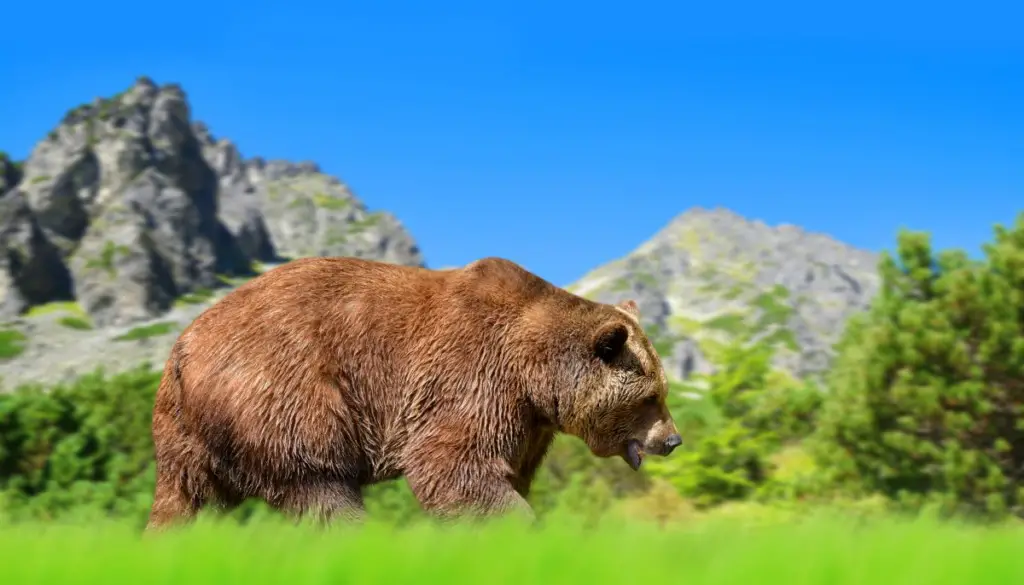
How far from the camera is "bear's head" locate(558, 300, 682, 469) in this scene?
682 centimetres

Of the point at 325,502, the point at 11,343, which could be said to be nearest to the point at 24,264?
the point at 11,343

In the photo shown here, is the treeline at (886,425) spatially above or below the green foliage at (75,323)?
below

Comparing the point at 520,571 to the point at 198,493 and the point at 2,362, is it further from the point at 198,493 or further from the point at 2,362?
the point at 2,362

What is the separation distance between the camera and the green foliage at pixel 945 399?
91.0ft

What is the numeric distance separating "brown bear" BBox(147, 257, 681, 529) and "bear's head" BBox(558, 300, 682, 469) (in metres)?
0.01

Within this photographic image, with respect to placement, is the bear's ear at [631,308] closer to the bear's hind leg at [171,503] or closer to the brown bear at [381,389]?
the brown bear at [381,389]

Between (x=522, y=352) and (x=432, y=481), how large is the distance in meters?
1.11

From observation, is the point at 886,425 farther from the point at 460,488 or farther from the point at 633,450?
the point at 460,488

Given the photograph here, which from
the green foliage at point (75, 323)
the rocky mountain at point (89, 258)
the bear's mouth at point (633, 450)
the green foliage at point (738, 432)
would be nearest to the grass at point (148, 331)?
the rocky mountain at point (89, 258)

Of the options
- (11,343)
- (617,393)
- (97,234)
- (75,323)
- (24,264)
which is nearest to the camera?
(617,393)

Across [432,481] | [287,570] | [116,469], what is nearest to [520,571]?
[287,570]

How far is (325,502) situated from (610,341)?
2.26 meters

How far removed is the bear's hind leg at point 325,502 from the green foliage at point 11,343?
527ft

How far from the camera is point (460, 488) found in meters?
6.14
